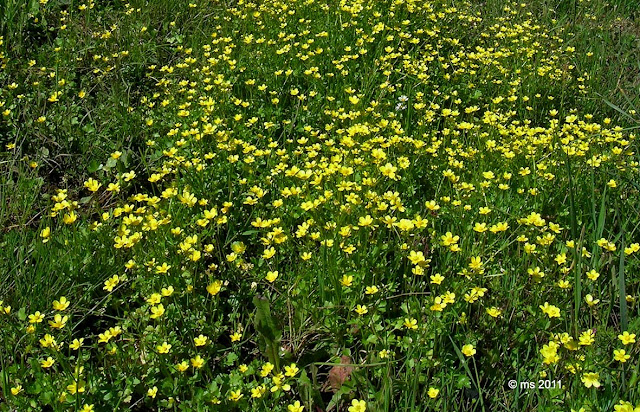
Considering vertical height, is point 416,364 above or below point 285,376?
above

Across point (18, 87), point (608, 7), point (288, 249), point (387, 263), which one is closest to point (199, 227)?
point (288, 249)

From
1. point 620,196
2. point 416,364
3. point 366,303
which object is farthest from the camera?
point 620,196

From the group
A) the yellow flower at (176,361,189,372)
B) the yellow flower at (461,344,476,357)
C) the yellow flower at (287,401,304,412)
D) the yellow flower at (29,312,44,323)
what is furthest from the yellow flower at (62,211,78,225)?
the yellow flower at (461,344,476,357)

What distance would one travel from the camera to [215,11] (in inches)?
201

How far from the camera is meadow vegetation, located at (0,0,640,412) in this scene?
234 cm

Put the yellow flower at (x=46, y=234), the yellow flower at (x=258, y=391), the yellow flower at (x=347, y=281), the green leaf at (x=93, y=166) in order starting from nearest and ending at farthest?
the yellow flower at (x=258, y=391) → the yellow flower at (x=347, y=281) → the yellow flower at (x=46, y=234) → the green leaf at (x=93, y=166)

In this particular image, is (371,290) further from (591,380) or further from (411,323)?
(591,380)

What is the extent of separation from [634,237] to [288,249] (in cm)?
161

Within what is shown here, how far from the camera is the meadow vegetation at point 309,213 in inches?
92.1

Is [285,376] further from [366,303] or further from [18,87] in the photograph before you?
[18,87]

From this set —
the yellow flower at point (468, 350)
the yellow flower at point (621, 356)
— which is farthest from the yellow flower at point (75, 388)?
the yellow flower at point (621, 356)

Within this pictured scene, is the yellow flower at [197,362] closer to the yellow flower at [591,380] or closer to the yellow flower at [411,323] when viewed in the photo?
the yellow flower at [411,323]

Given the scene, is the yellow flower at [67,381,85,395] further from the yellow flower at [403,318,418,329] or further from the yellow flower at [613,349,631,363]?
the yellow flower at [613,349,631,363]

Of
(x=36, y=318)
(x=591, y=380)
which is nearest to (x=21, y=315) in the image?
(x=36, y=318)
